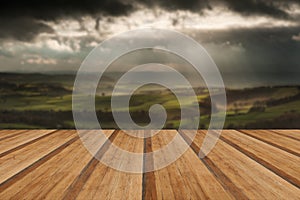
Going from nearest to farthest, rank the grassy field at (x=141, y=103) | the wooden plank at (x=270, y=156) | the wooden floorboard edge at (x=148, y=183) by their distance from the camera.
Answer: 1. the wooden floorboard edge at (x=148, y=183)
2. the wooden plank at (x=270, y=156)
3. the grassy field at (x=141, y=103)

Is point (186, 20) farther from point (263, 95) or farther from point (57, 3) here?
point (57, 3)

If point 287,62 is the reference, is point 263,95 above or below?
below

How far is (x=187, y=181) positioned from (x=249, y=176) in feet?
0.85

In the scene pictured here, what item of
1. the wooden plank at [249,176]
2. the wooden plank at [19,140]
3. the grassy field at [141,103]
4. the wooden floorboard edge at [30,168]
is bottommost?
the wooden plank at [249,176]

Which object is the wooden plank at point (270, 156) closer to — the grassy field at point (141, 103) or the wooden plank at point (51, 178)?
the grassy field at point (141, 103)

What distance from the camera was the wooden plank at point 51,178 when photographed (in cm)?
106

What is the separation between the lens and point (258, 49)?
9.56 ft

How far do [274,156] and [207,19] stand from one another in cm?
163

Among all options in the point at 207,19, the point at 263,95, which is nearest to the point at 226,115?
the point at 263,95

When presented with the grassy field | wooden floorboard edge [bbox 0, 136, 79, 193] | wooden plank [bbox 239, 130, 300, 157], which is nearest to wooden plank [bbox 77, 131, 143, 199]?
wooden floorboard edge [bbox 0, 136, 79, 193]

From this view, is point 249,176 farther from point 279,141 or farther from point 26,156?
point 26,156

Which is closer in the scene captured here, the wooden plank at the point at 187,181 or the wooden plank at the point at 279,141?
the wooden plank at the point at 187,181

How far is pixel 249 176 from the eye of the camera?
1268 millimetres

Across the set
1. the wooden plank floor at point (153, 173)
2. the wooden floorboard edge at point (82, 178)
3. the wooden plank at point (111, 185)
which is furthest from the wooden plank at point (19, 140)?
the wooden plank at point (111, 185)
